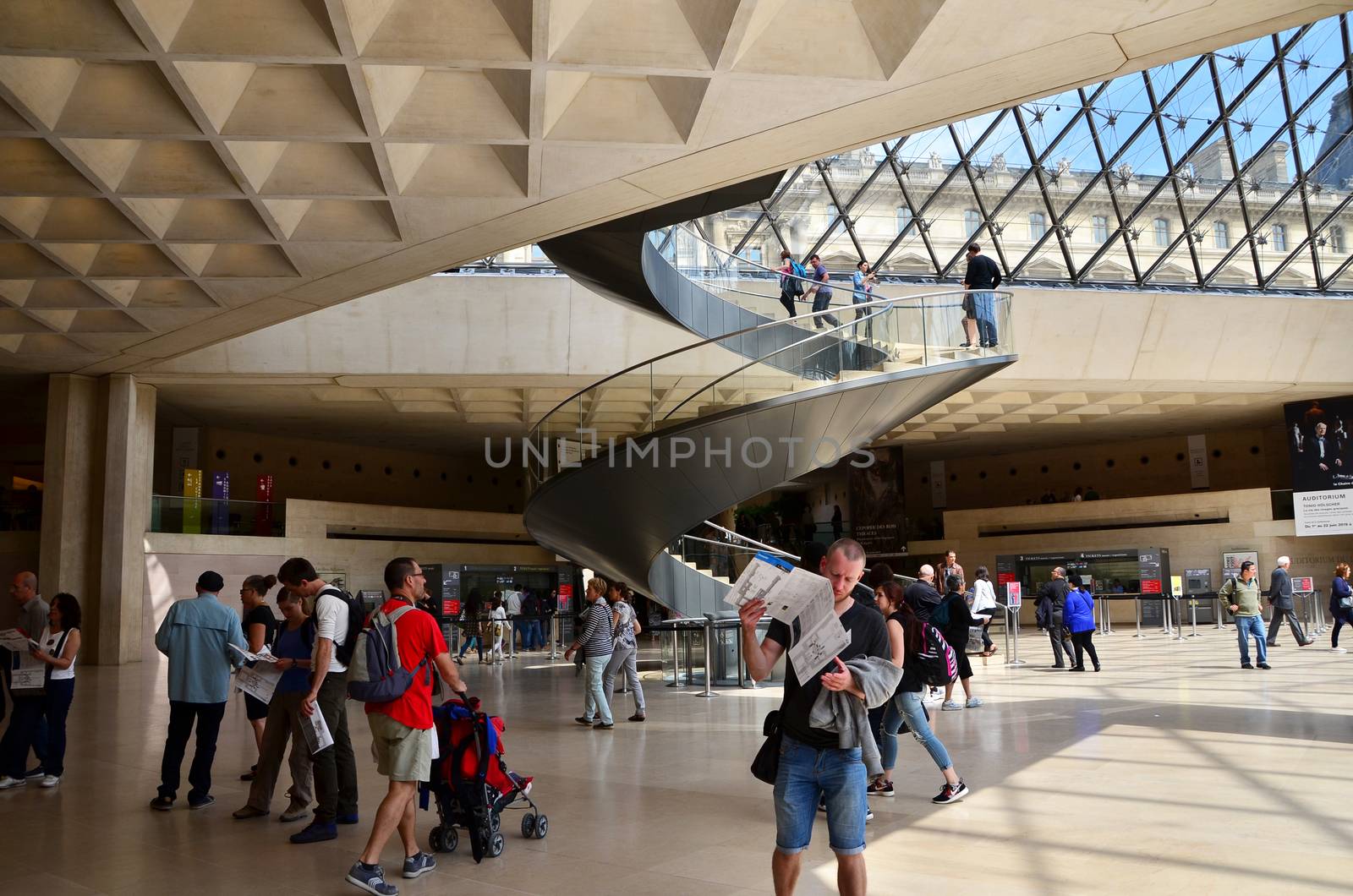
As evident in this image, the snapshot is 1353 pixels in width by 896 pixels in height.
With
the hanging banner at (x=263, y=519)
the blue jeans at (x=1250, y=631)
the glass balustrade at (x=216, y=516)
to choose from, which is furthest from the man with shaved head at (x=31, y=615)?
the hanging banner at (x=263, y=519)

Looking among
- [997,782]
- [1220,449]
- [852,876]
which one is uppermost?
[1220,449]

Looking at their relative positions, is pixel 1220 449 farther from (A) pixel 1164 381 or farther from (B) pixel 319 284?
(B) pixel 319 284

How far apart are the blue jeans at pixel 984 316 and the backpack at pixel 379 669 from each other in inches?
533

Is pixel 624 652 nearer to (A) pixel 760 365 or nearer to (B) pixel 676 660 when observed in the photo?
(B) pixel 676 660

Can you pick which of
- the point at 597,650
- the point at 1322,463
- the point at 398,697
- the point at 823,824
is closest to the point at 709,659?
the point at 597,650

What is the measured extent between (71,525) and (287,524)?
7347 mm

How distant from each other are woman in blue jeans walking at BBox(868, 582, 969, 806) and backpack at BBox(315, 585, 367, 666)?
11.3 feet

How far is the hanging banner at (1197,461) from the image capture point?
1375 inches

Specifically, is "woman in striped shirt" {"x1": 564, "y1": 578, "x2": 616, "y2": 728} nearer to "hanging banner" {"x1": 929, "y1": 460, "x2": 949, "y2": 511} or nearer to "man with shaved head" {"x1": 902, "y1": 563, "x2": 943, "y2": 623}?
"man with shaved head" {"x1": 902, "y1": 563, "x2": 943, "y2": 623}

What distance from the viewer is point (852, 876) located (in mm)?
3918

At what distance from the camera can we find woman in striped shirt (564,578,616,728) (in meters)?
10.8

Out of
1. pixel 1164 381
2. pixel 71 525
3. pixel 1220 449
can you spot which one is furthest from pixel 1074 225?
pixel 71 525

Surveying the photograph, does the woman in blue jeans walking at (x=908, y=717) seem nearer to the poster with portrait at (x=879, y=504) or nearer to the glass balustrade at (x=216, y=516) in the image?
the glass balustrade at (x=216, y=516)

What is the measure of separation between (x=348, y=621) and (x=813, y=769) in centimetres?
366
